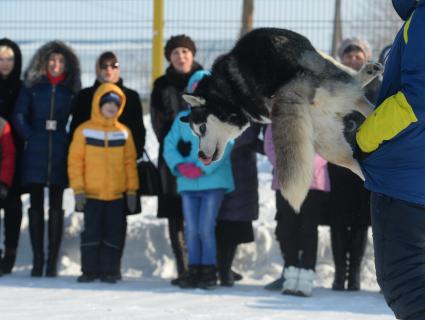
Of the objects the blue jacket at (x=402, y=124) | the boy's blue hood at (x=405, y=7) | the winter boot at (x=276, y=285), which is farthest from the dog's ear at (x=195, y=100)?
the winter boot at (x=276, y=285)

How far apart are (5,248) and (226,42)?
3.33m

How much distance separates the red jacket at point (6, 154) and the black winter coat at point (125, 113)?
529mm

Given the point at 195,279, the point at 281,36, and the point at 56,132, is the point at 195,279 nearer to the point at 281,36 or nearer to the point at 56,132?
the point at 56,132

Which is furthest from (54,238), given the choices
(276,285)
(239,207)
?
(276,285)

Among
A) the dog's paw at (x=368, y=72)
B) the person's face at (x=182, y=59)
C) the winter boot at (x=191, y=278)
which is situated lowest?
the winter boot at (x=191, y=278)

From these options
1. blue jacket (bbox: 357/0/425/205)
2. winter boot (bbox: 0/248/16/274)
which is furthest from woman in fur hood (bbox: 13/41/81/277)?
blue jacket (bbox: 357/0/425/205)

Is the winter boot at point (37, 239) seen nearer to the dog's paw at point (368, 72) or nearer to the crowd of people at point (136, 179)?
the crowd of people at point (136, 179)

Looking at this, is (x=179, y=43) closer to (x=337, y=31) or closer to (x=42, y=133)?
(x=42, y=133)

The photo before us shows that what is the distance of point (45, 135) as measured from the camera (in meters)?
7.33

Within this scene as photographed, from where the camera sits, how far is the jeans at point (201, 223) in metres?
6.79

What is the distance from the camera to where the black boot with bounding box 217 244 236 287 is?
22.8 ft

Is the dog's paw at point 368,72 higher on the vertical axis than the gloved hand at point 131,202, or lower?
higher

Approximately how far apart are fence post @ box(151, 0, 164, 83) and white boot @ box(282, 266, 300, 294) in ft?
11.2

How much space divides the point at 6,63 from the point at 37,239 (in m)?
1.52
